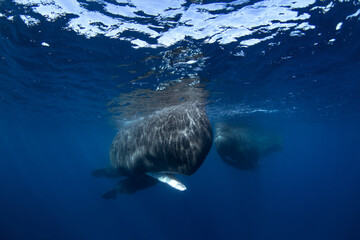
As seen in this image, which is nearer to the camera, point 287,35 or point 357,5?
point 357,5

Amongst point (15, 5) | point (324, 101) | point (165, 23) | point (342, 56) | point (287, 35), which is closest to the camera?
point (15, 5)

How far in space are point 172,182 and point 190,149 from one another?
2.50ft

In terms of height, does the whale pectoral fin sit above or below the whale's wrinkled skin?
below

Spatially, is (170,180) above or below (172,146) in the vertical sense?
below

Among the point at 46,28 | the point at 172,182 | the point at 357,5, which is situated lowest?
the point at 172,182

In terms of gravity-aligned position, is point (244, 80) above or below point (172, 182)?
above

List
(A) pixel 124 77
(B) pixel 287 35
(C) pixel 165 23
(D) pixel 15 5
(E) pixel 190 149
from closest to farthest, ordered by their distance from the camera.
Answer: (E) pixel 190 149
(D) pixel 15 5
(C) pixel 165 23
(B) pixel 287 35
(A) pixel 124 77

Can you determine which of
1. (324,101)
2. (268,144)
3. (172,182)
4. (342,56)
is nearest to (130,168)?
(172,182)

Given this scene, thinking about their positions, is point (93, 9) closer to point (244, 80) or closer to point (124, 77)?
point (124, 77)

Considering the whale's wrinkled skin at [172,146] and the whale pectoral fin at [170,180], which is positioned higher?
the whale's wrinkled skin at [172,146]

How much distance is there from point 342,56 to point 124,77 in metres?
12.6

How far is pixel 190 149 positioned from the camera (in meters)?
3.50

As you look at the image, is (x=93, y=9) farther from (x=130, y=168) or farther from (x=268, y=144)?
(x=268, y=144)

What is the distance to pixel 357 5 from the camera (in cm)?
621
